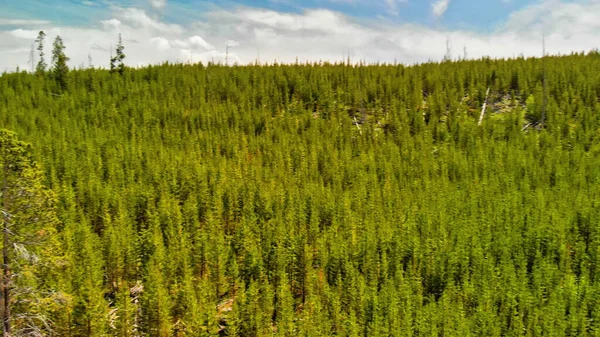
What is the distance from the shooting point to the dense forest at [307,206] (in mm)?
6270

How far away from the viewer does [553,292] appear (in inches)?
267

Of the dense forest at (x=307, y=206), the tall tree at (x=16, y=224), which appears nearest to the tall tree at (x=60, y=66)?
the dense forest at (x=307, y=206)

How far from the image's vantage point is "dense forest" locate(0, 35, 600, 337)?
627cm

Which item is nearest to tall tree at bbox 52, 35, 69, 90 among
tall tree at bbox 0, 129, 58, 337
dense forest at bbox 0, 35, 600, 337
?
dense forest at bbox 0, 35, 600, 337

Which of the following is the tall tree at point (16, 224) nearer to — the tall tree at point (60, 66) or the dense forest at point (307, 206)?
the dense forest at point (307, 206)

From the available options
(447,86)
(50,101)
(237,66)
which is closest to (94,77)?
(50,101)

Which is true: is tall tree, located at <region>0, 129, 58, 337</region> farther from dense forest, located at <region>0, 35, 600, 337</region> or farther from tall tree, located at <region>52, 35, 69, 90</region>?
tall tree, located at <region>52, 35, 69, 90</region>

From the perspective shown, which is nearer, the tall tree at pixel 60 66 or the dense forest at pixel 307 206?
the dense forest at pixel 307 206

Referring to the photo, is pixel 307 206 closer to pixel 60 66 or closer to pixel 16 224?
pixel 16 224

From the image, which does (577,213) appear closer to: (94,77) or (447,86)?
(447,86)

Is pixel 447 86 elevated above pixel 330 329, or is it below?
above

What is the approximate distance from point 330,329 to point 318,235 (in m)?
3.04

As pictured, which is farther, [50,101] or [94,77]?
[94,77]

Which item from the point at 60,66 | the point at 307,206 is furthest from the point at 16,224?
the point at 60,66
